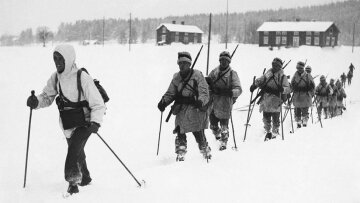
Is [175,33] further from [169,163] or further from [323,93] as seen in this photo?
[169,163]

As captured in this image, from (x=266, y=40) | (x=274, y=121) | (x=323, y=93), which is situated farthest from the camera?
(x=266, y=40)

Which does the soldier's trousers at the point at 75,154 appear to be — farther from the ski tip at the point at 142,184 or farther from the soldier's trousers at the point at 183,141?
the soldier's trousers at the point at 183,141

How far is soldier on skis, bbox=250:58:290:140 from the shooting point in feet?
33.3

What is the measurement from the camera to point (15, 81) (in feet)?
81.4

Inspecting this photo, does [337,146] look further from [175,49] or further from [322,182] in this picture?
[175,49]

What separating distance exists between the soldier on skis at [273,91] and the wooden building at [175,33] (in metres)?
63.6

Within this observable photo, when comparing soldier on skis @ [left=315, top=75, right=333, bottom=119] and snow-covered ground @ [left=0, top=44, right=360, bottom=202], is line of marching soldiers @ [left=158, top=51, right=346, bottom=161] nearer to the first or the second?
Answer: snow-covered ground @ [left=0, top=44, right=360, bottom=202]

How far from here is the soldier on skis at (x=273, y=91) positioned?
1014 cm

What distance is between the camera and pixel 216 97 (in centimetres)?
870

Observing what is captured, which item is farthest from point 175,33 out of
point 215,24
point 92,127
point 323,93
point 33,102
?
point 215,24

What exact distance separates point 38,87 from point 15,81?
2.02m

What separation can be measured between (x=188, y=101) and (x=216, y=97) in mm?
1859

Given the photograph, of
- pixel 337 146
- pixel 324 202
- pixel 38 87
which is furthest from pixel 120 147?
pixel 38 87

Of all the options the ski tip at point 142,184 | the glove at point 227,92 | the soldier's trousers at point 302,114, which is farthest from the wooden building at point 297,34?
the ski tip at point 142,184
